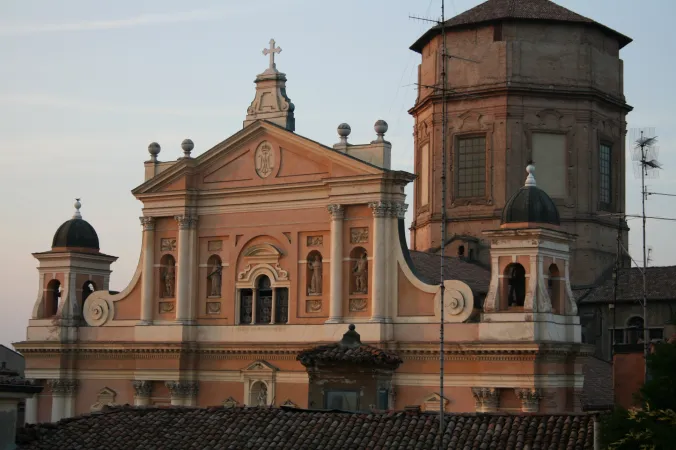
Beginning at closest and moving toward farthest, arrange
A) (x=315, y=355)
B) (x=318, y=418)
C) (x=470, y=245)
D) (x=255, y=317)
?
(x=318, y=418), (x=315, y=355), (x=255, y=317), (x=470, y=245)

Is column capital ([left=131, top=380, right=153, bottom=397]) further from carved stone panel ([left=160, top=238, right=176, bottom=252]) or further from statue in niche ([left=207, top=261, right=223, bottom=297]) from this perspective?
carved stone panel ([left=160, top=238, right=176, bottom=252])

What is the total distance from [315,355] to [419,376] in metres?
4.48

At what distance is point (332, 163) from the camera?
129 feet

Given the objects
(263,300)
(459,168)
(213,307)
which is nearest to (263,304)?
(263,300)

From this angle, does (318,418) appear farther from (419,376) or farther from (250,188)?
(250,188)

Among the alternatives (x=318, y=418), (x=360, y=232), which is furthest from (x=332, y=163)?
(x=318, y=418)

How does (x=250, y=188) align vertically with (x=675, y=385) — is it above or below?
above

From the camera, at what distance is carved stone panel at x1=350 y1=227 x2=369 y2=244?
127ft

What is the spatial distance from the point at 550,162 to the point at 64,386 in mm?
16166

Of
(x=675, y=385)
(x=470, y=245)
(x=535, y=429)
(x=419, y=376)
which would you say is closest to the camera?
(x=675, y=385)

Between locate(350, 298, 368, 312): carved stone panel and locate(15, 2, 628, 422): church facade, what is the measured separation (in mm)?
84

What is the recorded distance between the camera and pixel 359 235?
38906mm

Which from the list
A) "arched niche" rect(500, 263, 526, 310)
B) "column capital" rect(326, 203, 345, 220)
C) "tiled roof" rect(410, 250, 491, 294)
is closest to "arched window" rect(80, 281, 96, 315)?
"column capital" rect(326, 203, 345, 220)

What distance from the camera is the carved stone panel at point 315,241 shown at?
1561 inches
